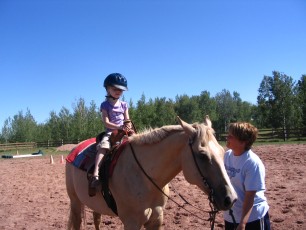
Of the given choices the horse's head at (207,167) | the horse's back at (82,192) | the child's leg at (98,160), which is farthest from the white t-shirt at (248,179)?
the horse's back at (82,192)

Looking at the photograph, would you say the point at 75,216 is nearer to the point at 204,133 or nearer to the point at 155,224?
the point at 155,224

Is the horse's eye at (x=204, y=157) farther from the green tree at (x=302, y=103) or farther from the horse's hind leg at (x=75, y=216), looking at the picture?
the green tree at (x=302, y=103)

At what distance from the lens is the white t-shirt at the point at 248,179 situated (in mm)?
2707

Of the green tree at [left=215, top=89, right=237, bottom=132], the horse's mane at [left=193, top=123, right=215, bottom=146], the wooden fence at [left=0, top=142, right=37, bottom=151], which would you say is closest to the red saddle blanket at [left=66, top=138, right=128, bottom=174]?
the horse's mane at [left=193, top=123, right=215, bottom=146]

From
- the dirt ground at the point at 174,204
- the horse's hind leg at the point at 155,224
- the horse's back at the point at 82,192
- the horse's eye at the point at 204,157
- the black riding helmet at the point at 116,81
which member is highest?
the black riding helmet at the point at 116,81

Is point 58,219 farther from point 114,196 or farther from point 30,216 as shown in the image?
point 114,196

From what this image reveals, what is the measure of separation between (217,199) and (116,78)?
2.34 metres

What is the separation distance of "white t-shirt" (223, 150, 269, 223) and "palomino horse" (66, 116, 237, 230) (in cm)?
23

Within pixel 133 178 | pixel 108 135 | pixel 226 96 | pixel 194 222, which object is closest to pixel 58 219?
pixel 194 222

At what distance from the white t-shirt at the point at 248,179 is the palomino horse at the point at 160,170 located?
233mm

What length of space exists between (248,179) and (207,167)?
401 mm

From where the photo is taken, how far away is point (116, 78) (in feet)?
13.9

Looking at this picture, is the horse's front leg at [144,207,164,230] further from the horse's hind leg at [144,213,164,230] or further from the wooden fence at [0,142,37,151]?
the wooden fence at [0,142,37,151]

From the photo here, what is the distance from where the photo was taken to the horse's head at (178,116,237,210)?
2.60m
